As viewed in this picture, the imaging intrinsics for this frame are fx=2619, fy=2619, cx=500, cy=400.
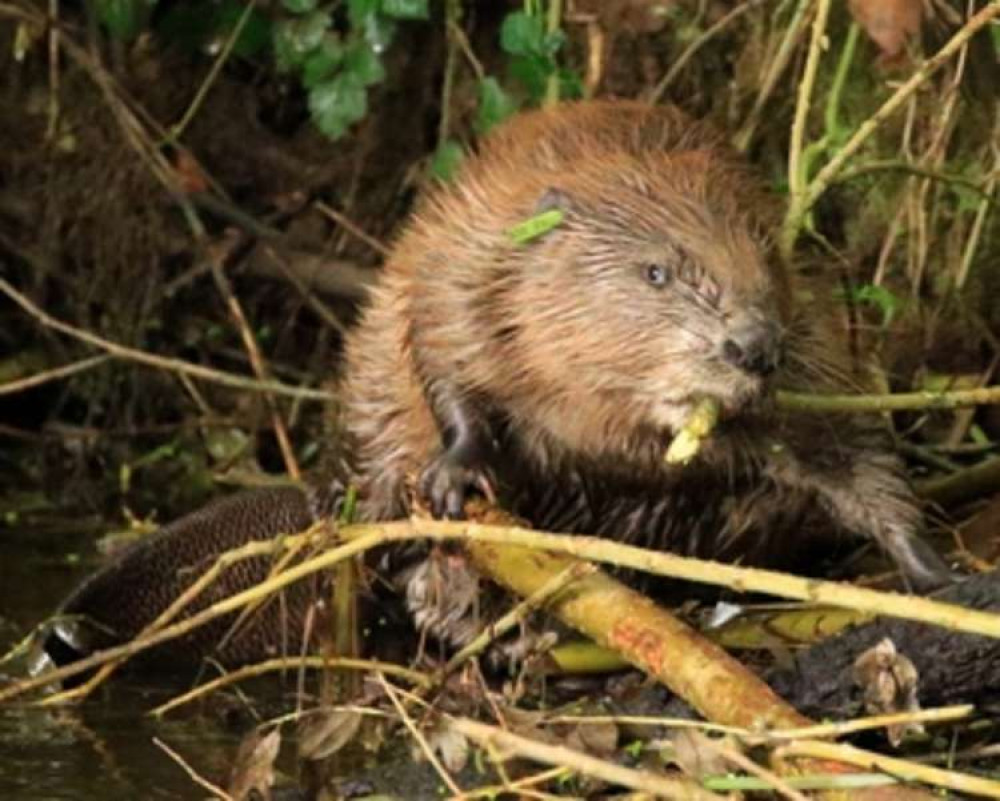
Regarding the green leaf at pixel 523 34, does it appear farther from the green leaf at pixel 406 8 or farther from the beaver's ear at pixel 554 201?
the beaver's ear at pixel 554 201

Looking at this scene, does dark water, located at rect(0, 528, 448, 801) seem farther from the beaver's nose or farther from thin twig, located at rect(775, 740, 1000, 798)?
thin twig, located at rect(775, 740, 1000, 798)

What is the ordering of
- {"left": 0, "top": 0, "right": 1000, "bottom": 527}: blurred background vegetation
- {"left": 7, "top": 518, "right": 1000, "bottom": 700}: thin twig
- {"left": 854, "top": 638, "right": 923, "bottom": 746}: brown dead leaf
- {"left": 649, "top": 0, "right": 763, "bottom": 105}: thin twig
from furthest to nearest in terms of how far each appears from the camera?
{"left": 0, "top": 0, "right": 1000, "bottom": 527}: blurred background vegetation
{"left": 649, "top": 0, "right": 763, "bottom": 105}: thin twig
{"left": 854, "top": 638, "right": 923, "bottom": 746}: brown dead leaf
{"left": 7, "top": 518, "right": 1000, "bottom": 700}: thin twig

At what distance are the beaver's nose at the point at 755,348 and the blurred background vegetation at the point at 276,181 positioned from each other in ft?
4.83

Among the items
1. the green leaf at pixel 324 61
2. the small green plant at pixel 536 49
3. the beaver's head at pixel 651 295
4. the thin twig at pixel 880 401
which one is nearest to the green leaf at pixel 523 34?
the small green plant at pixel 536 49

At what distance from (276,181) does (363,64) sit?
638 millimetres

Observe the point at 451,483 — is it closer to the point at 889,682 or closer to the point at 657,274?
the point at 657,274

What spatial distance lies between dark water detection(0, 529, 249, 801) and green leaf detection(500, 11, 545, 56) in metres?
1.34

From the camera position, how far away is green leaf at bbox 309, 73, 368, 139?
4.69m

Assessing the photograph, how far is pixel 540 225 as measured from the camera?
3.15 metres

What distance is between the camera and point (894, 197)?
14.8ft

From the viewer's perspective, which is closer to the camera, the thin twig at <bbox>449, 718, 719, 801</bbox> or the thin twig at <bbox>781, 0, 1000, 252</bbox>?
the thin twig at <bbox>449, 718, 719, 801</bbox>

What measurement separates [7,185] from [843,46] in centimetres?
175

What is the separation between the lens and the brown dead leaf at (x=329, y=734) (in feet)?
8.77

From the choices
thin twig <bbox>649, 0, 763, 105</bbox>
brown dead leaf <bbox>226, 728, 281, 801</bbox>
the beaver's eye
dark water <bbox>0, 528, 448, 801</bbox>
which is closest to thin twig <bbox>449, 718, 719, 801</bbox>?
brown dead leaf <bbox>226, 728, 281, 801</bbox>
